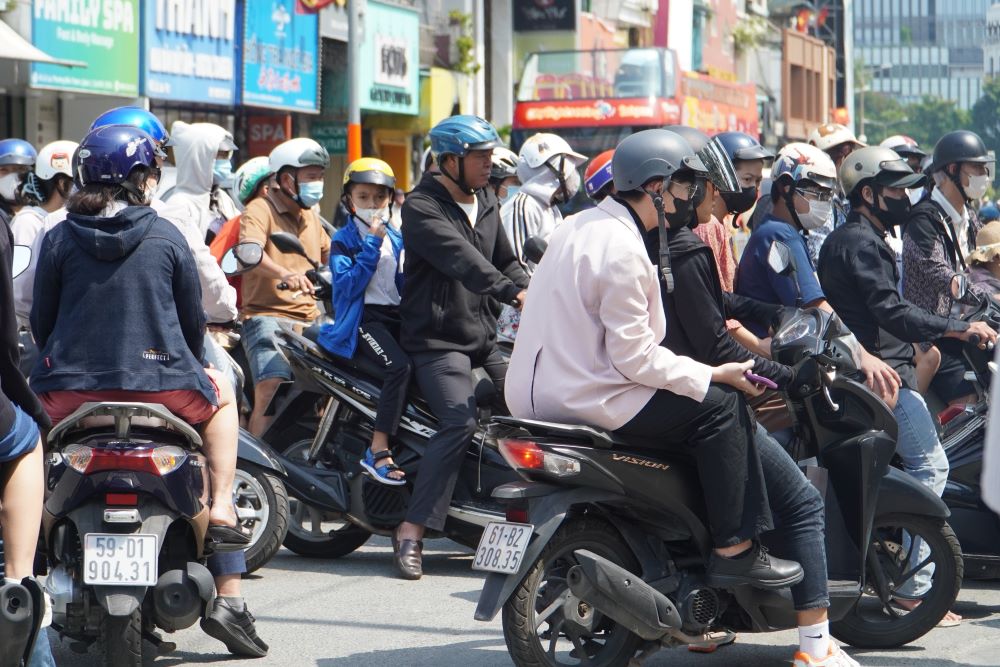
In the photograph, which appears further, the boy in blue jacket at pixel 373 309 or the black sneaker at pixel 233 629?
the boy in blue jacket at pixel 373 309

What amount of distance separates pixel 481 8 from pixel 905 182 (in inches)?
1002

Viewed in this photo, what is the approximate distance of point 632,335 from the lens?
4.84 metres

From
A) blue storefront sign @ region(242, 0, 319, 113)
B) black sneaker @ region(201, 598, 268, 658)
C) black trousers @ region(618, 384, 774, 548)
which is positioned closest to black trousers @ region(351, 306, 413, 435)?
black sneaker @ region(201, 598, 268, 658)

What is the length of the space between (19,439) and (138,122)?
1608mm

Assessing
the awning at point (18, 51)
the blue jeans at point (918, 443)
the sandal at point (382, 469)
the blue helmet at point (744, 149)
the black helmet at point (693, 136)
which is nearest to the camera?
the black helmet at point (693, 136)

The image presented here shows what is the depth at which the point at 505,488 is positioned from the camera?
5098mm

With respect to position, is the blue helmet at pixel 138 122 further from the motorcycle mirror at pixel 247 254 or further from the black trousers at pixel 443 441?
the black trousers at pixel 443 441

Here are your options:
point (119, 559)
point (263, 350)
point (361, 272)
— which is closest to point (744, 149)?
point (361, 272)

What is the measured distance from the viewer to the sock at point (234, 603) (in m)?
5.56

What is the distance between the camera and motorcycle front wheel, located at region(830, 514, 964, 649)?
5773 mm

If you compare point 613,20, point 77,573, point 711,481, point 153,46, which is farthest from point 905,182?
point 613,20

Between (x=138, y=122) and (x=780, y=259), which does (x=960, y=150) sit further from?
(x=138, y=122)

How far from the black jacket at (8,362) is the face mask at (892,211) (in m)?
3.69

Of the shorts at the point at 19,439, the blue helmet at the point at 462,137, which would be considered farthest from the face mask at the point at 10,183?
the shorts at the point at 19,439
